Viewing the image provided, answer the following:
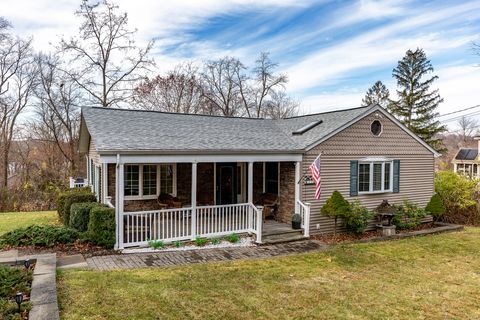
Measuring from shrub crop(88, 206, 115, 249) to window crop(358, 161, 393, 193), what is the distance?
28.5 feet

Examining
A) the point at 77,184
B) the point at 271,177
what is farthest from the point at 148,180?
Result: the point at 77,184

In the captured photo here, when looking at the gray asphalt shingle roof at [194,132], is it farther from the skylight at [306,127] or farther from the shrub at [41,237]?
the shrub at [41,237]

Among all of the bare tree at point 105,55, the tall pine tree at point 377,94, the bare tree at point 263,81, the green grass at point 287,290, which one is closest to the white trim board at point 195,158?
the green grass at point 287,290

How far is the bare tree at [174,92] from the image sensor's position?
2939cm

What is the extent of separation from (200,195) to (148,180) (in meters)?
2.08

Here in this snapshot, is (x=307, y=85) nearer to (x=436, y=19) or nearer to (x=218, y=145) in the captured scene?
(x=436, y=19)

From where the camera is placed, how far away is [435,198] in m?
14.1

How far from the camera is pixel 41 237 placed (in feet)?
30.2

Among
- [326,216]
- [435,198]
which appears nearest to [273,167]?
[326,216]

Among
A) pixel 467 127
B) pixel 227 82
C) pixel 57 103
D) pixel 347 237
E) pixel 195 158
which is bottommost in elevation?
pixel 347 237

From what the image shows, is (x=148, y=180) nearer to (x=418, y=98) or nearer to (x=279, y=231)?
(x=279, y=231)

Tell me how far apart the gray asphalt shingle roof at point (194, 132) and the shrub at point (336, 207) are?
197 cm

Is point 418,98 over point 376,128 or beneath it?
over

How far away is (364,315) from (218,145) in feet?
21.5
